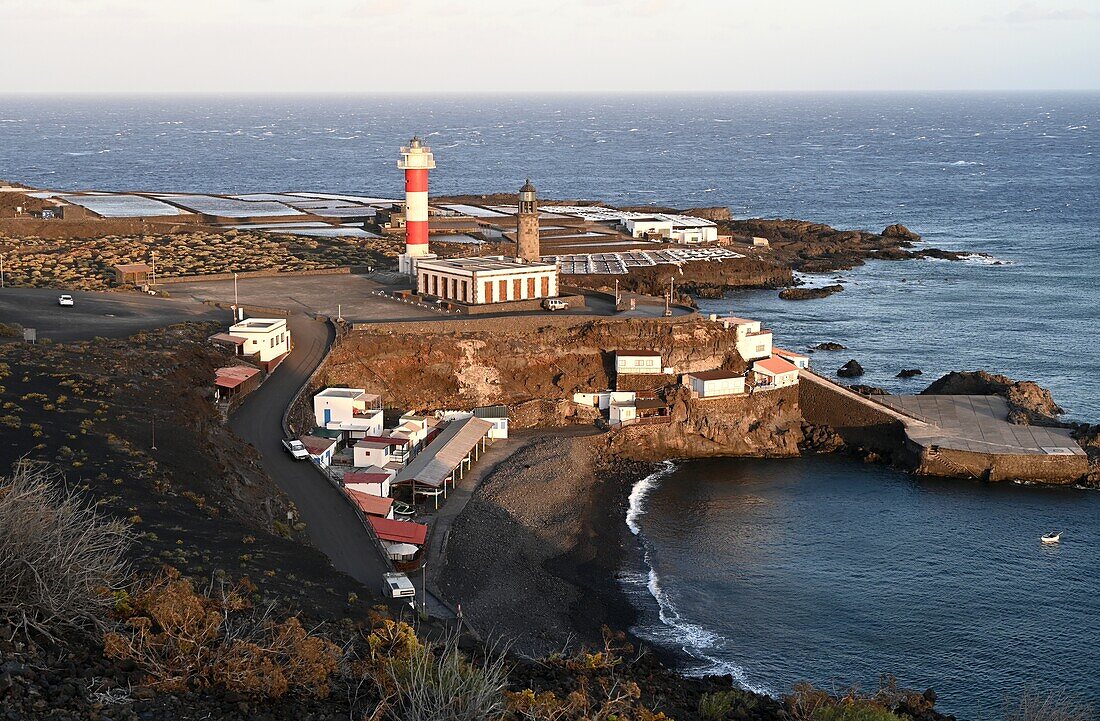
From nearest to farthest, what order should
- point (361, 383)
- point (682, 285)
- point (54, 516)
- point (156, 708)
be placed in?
point (156, 708) → point (54, 516) → point (361, 383) → point (682, 285)

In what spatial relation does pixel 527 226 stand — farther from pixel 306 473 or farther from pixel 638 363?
pixel 306 473

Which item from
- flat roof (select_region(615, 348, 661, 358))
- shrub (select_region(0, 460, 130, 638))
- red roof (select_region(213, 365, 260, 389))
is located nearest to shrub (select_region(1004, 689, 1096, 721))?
shrub (select_region(0, 460, 130, 638))

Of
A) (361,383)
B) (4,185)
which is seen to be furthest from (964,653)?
(4,185)

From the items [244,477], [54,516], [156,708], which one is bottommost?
[244,477]

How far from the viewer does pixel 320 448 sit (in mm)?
35031

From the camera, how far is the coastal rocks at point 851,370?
50312mm

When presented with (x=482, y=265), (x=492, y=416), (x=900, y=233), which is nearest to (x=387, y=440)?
(x=492, y=416)

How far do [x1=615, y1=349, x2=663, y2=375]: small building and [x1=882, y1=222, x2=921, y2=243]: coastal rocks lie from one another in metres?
52.3

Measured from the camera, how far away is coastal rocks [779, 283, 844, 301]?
6944 cm

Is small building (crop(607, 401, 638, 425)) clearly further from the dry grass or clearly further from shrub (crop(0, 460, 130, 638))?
shrub (crop(0, 460, 130, 638))

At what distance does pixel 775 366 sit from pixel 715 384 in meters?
2.86

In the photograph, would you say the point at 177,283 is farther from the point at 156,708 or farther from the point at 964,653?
the point at 156,708

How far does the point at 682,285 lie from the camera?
2795 inches

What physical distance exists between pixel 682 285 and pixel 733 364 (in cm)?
2573
